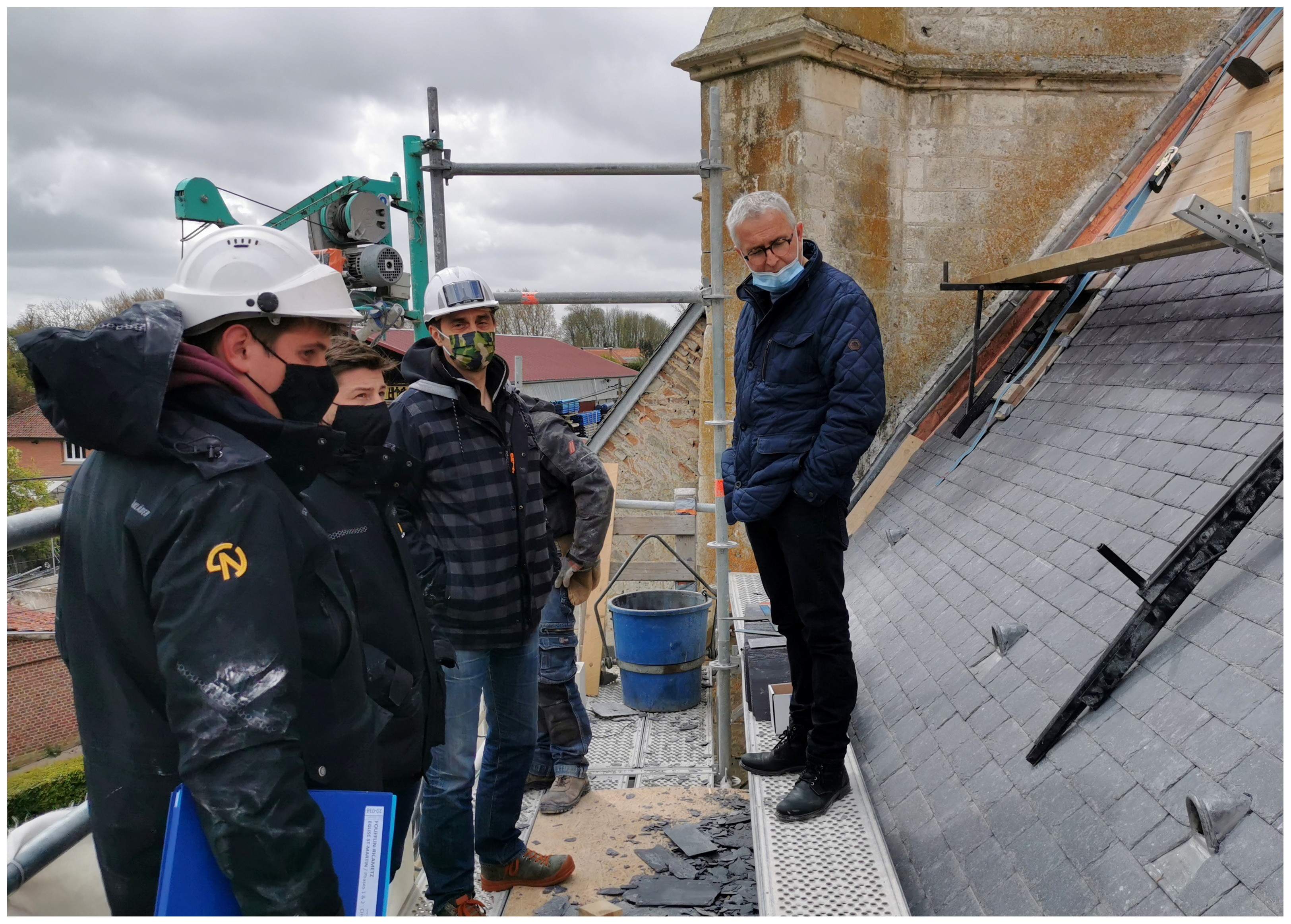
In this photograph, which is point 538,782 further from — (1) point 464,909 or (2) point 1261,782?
(2) point 1261,782

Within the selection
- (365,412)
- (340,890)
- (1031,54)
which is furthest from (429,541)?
(1031,54)

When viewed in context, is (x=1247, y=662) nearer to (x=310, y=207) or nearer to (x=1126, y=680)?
(x=1126, y=680)

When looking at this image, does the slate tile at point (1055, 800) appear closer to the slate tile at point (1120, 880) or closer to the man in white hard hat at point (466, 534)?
the slate tile at point (1120, 880)

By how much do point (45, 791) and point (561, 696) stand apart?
14.4 m

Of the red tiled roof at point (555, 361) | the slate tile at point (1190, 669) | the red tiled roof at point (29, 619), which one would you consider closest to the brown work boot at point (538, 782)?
the slate tile at point (1190, 669)

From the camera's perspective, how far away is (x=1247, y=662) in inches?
88.9

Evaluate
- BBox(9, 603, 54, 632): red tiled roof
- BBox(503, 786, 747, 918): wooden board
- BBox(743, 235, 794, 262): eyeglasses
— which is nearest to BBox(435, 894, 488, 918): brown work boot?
BBox(503, 786, 747, 918): wooden board

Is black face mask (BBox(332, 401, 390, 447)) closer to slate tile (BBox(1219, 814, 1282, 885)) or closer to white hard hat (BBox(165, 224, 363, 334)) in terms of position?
white hard hat (BBox(165, 224, 363, 334))

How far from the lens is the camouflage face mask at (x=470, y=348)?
131 inches

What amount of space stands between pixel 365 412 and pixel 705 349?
14.8 ft

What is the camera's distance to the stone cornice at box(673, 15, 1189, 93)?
6289 millimetres

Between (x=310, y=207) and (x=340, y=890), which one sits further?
(x=310, y=207)

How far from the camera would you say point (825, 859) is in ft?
9.35

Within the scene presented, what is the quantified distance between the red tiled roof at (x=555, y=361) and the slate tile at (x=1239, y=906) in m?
33.3
